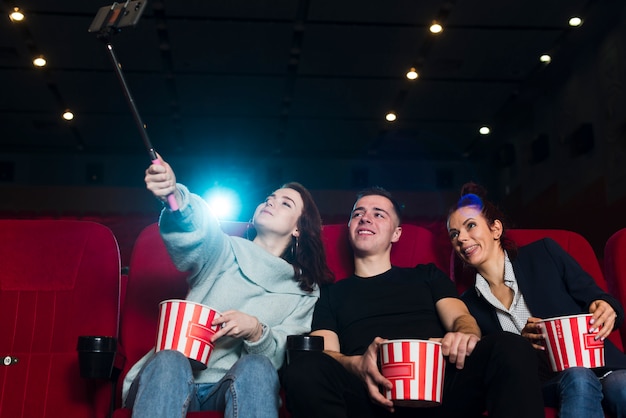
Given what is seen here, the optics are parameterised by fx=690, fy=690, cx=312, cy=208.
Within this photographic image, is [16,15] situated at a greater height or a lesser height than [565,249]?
greater

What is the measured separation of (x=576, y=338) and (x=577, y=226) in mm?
3790

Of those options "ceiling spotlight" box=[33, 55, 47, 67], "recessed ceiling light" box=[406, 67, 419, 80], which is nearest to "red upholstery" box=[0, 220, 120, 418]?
"ceiling spotlight" box=[33, 55, 47, 67]

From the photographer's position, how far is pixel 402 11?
4.07m

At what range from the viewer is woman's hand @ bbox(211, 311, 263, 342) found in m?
1.10

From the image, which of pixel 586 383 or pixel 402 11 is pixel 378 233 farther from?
pixel 402 11

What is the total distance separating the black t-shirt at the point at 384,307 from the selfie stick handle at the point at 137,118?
46cm

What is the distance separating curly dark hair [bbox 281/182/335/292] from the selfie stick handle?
432 mm

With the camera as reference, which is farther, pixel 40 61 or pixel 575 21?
pixel 40 61

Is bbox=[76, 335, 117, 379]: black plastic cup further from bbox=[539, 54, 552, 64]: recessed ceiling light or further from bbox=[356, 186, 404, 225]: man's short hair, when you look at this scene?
bbox=[539, 54, 552, 64]: recessed ceiling light

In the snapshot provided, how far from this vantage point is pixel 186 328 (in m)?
1.06

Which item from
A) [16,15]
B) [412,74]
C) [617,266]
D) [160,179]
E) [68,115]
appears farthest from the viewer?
[68,115]

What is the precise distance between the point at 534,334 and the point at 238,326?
0.50 m

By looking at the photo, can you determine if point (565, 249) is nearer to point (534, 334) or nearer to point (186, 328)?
point (534, 334)

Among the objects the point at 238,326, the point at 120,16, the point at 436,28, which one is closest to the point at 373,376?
the point at 238,326
